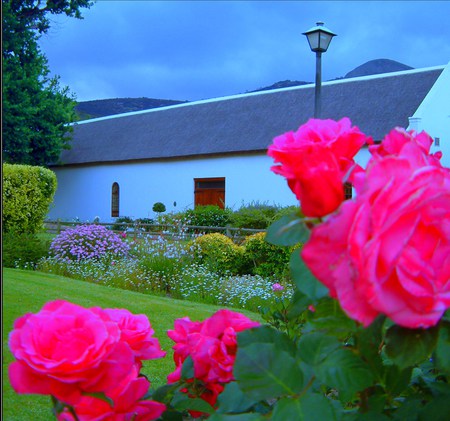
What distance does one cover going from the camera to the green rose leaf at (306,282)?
2.56ft

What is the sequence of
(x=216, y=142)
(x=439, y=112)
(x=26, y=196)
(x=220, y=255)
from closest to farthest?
(x=220, y=255)
(x=26, y=196)
(x=439, y=112)
(x=216, y=142)

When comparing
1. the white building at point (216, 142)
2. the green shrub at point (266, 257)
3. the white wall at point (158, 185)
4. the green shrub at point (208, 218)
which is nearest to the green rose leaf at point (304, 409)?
the green shrub at point (266, 257)

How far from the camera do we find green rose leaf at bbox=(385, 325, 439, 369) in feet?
2.47

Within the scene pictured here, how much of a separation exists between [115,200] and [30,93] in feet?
22.0

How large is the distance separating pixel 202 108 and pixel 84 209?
8113mm

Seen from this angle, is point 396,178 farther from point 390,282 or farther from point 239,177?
point 239,177

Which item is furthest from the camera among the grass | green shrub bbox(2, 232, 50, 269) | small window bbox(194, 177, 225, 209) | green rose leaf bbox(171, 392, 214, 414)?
small window bbox(194, 177, 225, 209)

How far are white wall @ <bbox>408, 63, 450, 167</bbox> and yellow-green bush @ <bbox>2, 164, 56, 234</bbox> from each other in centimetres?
1285

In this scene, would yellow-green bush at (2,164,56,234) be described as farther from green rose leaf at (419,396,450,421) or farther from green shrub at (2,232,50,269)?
green rose leaf at (419,396,450,421)

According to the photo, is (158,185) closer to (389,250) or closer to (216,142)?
(216,142)

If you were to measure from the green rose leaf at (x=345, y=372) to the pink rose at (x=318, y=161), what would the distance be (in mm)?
202

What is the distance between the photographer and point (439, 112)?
867 inches

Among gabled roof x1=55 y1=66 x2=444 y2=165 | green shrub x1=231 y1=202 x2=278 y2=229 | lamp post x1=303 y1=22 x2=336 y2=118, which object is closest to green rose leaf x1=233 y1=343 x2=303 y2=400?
lamp post x1=303 y1=22 x2=336 y2=118

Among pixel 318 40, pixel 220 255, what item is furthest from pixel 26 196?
pixel 318 40
